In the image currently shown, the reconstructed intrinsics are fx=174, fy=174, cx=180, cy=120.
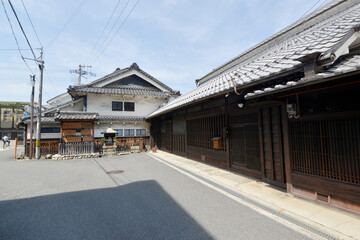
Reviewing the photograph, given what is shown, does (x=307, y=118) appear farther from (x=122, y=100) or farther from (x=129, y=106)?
(x=122, y=100)

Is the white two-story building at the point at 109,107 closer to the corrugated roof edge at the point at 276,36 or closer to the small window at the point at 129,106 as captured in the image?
the small window at the point at 129,106

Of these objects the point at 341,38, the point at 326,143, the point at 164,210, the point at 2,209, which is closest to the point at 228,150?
the point at 326,143

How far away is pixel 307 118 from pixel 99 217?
5357 mm

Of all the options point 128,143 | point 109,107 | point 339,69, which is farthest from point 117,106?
point 339,69

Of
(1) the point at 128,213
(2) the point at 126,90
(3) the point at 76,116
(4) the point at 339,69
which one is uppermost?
(2) the point at 126,90

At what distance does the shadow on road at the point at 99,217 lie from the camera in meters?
3.13

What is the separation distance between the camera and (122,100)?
705 inches

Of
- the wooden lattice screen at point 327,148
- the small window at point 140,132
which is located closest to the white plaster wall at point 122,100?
the small window at point 140,132

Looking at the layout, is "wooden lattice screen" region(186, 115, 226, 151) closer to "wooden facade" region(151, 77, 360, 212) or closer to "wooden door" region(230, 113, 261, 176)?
"wooden facade" region(151, 77, 360, 212)

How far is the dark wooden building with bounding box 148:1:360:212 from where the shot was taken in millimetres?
3445

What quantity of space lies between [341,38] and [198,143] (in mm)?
7454

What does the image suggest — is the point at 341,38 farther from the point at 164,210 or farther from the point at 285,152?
the point at 164,210

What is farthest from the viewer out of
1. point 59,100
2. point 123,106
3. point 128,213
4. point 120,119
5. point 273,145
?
point 59,100

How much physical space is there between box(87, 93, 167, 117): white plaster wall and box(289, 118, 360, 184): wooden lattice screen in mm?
15605
